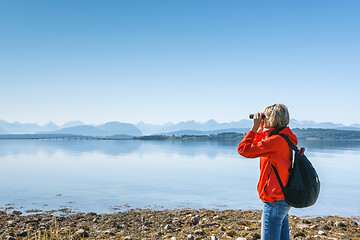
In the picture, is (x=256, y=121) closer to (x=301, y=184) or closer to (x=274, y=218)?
(x=301, y=184)

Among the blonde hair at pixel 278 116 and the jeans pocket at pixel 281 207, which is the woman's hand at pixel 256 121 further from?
the jeans pocket at pixel 281 207

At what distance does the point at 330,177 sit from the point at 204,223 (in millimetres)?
20466

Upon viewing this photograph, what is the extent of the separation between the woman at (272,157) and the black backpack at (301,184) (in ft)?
0.38

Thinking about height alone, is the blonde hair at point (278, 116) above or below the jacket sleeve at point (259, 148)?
above

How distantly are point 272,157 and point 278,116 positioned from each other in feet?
2.19

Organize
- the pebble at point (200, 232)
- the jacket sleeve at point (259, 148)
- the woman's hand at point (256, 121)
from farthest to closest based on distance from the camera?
the pebble at point (200, 232), the woman's hand at point (256, 121), the jacket sleeve at point (259, 148)

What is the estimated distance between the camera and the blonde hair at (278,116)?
4.90 meters

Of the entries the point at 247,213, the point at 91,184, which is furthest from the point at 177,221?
the point at 91,184

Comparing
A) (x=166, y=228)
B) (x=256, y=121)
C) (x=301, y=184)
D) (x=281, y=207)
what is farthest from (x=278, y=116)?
(x=166, y=228)

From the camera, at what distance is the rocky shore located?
8.81 meters

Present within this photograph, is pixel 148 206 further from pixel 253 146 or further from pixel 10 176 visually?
pixel 10 176

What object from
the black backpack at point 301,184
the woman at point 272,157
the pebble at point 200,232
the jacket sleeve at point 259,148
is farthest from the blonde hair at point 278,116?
the pebble at point 200,232

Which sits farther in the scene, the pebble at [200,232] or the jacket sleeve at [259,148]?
the pebble at [200,232]

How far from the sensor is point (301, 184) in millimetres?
4586
